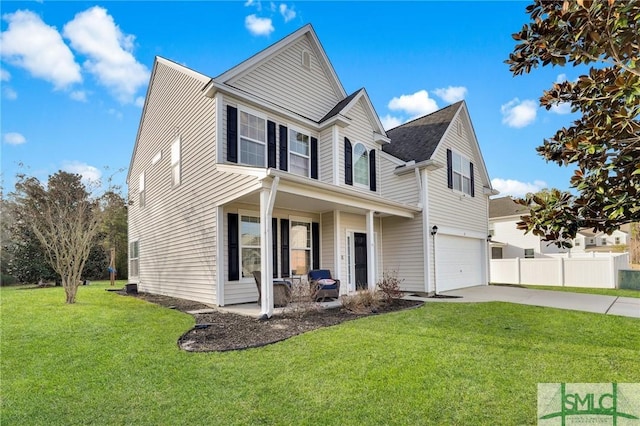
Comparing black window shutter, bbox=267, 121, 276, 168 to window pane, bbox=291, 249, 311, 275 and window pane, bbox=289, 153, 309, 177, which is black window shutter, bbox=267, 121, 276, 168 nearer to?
window pane, bbox=289, 153, 309, 177

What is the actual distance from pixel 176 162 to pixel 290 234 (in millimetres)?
4501

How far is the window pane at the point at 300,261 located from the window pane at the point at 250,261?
3.98ft

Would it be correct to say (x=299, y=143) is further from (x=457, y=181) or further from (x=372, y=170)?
(x=457, y=181)

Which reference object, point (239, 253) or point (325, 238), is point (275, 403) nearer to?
point (239, 253)

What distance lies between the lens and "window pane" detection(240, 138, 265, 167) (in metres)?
9.41

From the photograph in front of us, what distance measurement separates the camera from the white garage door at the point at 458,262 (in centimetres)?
1272

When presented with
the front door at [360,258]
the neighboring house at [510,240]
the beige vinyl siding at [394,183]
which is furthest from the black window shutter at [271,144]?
the neighboring house at [510,240]

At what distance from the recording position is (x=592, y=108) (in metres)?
2.98

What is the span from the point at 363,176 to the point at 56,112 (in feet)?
35.8

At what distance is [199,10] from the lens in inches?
331

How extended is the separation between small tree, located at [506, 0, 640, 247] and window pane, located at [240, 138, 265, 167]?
288 inches

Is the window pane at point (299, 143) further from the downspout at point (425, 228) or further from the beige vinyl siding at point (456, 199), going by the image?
the beige vinyl siding at point (456, 199)

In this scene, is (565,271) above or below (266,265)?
below


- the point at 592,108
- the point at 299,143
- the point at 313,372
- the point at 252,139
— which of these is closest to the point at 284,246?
the point at 252,139
